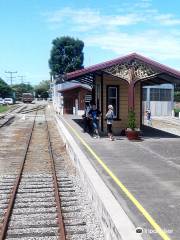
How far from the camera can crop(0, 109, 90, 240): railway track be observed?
819cm

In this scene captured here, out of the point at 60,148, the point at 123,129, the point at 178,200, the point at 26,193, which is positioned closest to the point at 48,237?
the point at 178,200

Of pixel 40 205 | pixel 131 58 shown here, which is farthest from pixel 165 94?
pixel 40 205

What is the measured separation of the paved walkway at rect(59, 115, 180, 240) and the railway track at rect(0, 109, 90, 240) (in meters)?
1.02

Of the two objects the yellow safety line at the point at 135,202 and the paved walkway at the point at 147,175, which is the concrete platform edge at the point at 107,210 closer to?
the paved walkway at the point at 147,175

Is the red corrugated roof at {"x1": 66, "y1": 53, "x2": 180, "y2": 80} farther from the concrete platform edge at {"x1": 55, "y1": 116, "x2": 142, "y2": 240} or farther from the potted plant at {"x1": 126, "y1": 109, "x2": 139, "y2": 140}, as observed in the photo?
the concrete platform edge at {"x1": 55, "y1": 116, "x2": 142, "y2": 240}

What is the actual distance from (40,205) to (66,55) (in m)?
116

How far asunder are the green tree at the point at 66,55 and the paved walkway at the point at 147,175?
102425 mm

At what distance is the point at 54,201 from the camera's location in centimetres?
1054

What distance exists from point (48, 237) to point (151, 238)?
225 cm

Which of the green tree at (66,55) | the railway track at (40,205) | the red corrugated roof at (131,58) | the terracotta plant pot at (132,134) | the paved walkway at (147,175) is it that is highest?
the green tree at (66,55)

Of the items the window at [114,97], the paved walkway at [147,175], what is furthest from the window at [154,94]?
the paved walkway at [147,175]

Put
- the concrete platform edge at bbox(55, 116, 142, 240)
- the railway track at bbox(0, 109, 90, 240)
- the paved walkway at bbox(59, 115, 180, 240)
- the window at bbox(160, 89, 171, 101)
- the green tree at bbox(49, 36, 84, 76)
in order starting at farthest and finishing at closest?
the green tree at bbox(49, 36, 84, 76) < the window at bbox(160, 89, 171, 101) < the railway track at bbox(0, 109, 90, 240) < the paved walkway at bbox(59, 115, 180, 240) < the concrete platform edge at bbox(55, 116, 142, 240)

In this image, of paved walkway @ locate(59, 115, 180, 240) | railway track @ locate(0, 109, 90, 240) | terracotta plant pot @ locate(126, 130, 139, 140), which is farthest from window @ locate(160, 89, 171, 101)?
railway track @ locate(0, 109, 90, 240)

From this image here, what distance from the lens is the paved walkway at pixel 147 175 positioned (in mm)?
7523
